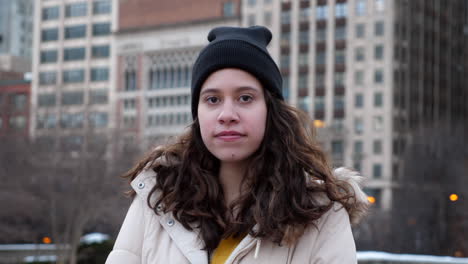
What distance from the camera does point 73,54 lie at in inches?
3659

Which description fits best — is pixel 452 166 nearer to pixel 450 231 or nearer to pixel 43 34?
pixel 450 231

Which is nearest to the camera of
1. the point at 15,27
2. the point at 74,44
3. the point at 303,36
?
the point at 303,36

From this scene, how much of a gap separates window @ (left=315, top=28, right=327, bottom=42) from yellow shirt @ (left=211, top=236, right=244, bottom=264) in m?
80.8

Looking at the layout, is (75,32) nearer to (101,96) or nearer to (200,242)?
(101,96)

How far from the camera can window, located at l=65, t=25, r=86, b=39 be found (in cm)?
9256

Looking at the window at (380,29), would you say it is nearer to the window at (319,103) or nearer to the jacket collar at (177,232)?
the window at (319,103)

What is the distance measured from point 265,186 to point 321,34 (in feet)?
267

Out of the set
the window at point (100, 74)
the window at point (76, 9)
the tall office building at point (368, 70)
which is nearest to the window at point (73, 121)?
the tall office building at point (368, 70)

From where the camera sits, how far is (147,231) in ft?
10.4

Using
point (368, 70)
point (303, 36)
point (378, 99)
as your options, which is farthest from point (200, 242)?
point (303, 36)

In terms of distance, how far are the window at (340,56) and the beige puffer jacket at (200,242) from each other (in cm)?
7905

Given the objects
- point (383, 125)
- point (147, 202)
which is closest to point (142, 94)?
point (383, 125)

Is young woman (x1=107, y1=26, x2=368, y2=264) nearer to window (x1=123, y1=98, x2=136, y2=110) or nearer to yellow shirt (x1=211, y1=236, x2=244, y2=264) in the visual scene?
yellow shirt (x1=211, y1=236, x2=244, y2=264)

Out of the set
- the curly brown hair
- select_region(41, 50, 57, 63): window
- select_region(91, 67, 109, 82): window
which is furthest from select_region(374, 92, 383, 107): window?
the curly brown hair
